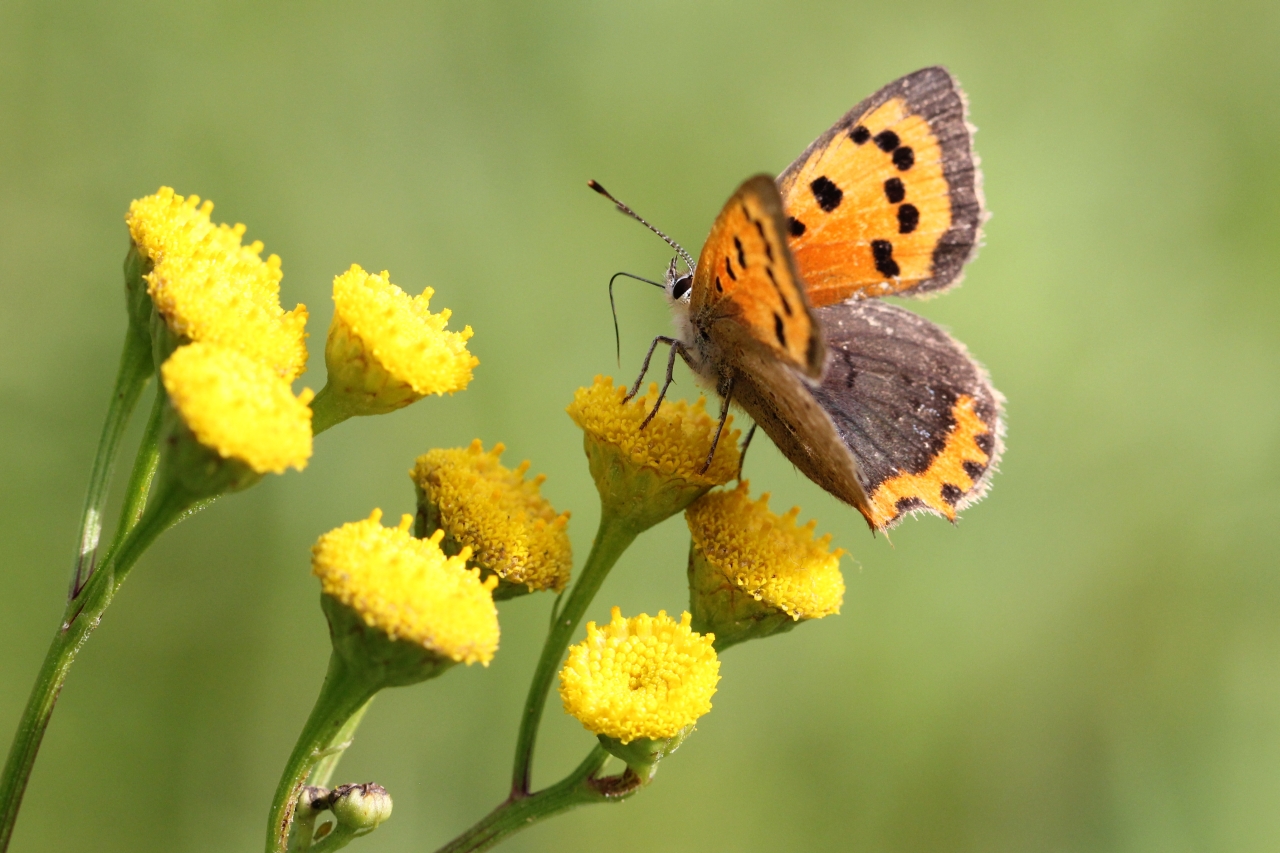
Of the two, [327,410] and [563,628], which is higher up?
[327,410]

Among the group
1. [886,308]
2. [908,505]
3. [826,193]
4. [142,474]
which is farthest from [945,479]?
[142,474]

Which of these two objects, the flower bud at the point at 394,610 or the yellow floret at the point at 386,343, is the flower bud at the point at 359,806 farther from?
the yellow floret at the point at 386,343

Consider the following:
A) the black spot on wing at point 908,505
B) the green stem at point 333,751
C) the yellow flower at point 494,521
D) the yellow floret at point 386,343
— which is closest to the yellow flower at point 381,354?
the yellow floret at point 386,343

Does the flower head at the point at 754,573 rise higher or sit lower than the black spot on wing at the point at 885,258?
lower

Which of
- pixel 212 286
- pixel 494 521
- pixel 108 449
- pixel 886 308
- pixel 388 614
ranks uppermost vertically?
pixel 886 308

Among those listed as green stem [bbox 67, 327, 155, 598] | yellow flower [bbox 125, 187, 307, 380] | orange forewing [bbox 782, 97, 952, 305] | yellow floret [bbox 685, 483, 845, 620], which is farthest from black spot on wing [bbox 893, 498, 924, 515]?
green stem [bbox 67, 327, 155, 598]

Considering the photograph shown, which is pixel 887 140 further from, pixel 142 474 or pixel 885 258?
pixel 142 474

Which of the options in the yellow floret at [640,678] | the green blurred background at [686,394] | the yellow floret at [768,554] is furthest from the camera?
the green blurred background at [686,394]

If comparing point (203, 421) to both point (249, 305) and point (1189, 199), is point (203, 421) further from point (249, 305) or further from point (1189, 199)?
point (1189, 199)
